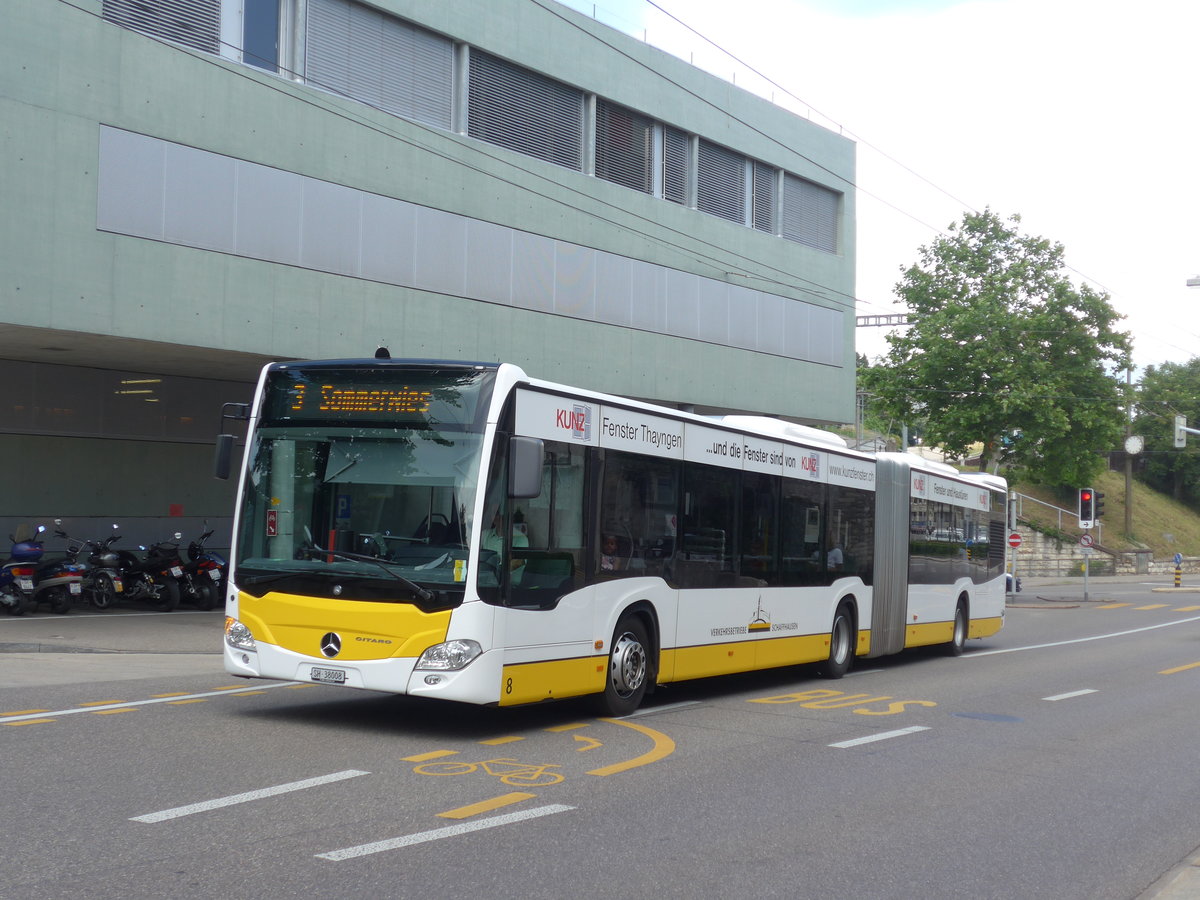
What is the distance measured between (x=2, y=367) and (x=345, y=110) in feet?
23.1

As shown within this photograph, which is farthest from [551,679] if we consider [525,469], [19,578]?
[19,578]

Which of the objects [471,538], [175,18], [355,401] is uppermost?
[175,18]

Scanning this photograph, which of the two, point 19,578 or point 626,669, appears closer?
point 626,669

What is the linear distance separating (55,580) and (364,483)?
11379mm

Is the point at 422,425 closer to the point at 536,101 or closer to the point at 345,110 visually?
the point at 345,110

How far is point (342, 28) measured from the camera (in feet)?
72.0

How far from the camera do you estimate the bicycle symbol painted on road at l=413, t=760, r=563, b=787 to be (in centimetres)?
816

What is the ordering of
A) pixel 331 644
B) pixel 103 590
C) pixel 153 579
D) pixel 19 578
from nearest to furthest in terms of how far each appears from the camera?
pixel 331 644, pixel 19 578, pixel 103 590, pixel 153 579

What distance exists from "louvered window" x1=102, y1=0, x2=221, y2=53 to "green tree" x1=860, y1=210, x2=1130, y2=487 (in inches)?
1184

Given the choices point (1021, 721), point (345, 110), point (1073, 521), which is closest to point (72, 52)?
point (345, 110)

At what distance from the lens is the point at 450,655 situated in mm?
9320

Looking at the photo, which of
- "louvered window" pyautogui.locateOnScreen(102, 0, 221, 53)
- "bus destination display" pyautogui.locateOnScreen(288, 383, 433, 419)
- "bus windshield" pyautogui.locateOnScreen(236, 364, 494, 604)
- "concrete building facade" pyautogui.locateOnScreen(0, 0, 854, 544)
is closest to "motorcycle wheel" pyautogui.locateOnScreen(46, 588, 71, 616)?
"concrete building facade" pyautogui.locateOnScreen(0, 0, 854, 544)

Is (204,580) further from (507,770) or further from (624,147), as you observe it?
(507,770)

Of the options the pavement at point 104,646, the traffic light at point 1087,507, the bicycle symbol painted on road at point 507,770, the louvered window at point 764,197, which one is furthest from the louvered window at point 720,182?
the bicycle symbol painted on road at point 507,770
